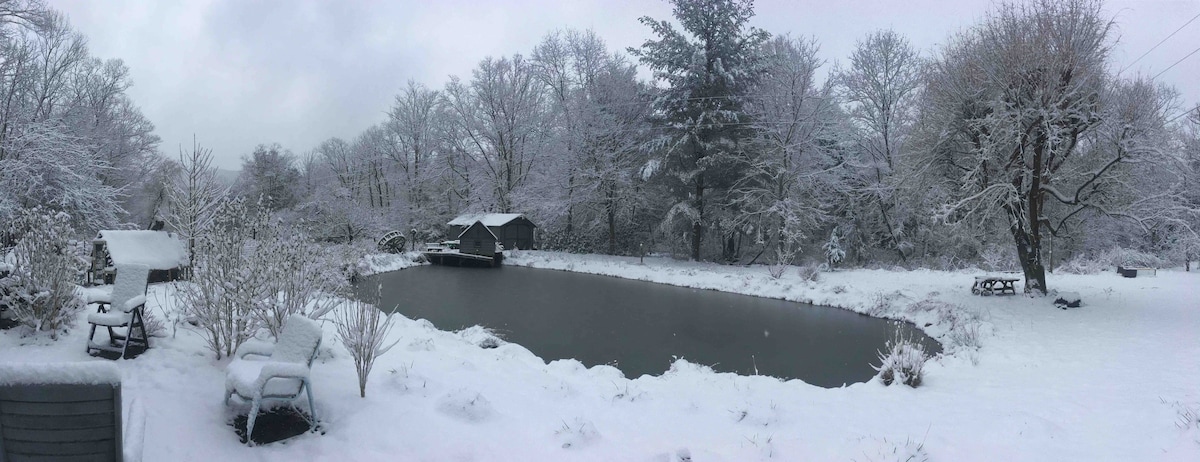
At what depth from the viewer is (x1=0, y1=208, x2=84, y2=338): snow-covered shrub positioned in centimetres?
505

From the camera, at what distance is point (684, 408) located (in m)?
4.86

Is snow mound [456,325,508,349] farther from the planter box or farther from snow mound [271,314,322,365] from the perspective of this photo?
the planter box

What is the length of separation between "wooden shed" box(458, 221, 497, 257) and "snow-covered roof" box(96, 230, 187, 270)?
13.9 m

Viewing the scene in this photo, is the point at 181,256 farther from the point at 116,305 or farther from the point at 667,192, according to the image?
the point at 667,192

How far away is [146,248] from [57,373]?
10.2 m

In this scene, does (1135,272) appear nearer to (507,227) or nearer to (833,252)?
(833,252)

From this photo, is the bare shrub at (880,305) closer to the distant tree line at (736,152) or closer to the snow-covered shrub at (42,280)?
the distant tree line at (736,152)

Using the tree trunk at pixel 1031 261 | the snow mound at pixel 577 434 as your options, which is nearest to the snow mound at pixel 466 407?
the snow mound at pixel 577 434

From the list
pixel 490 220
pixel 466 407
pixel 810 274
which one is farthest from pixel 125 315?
pixel 490 220

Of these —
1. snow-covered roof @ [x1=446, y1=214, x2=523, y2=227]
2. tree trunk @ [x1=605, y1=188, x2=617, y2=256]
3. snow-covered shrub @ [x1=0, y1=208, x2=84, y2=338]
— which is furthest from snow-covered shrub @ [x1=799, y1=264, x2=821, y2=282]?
snow-covered shrub @ [x1=0, y1=208, x2=84, y2=338]

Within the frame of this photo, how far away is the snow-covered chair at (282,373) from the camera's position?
11.4 feet

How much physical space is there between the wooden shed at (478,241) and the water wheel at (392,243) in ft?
10.2

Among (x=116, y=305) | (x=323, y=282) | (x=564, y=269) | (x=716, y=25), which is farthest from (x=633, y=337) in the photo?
(x=716, y=25)

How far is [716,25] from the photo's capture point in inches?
812
